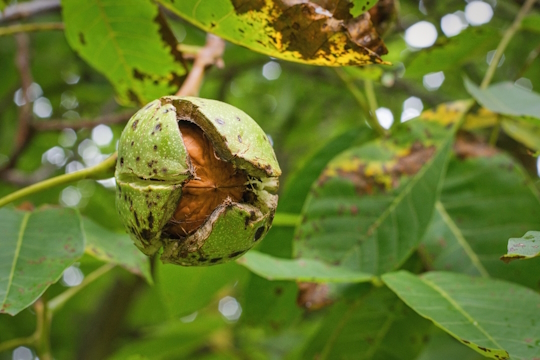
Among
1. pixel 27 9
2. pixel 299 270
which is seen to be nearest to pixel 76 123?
pixel 27 9

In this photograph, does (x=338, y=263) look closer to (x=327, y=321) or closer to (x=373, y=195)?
(x=373, y=195)

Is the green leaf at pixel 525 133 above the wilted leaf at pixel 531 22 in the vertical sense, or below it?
below

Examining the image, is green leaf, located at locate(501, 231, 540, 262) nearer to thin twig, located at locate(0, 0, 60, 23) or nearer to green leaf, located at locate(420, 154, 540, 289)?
green leaf, located at locate(420, 154, 540, 289)

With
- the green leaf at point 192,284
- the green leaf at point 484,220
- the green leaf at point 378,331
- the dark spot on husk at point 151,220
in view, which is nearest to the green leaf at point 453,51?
the green leaf at point 484,220

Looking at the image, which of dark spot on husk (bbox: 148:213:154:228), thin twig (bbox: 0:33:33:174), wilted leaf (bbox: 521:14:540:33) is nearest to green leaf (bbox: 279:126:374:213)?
wilted leaf (bbox: 521:14:540:33)

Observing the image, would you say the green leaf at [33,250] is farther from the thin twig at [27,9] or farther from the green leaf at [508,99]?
Result: the green leaf at [508,99]

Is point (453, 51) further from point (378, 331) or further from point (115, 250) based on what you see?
point (115, 250)
